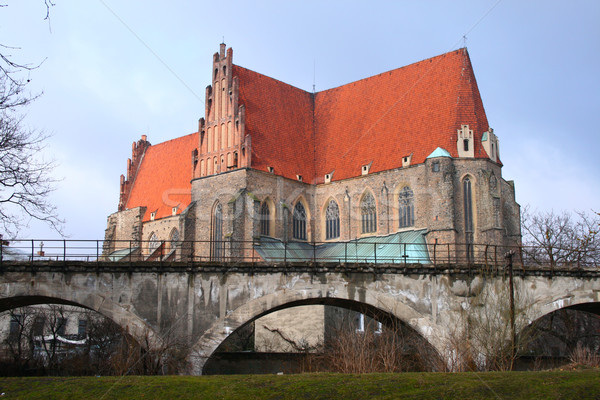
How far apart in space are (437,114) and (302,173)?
9666 mm

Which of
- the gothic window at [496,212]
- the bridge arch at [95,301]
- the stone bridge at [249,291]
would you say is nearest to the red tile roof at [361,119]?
the gothic window at [496,212]

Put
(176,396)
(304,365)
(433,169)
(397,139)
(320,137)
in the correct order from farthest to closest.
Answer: (320,137)
(397,139)
(433,169)
(304,365)
(176,396)

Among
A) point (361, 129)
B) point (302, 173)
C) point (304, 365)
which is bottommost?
point (304, 365)

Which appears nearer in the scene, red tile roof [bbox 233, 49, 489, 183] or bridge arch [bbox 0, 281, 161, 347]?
bridge arch [bbox 0, 281, 161, 347]

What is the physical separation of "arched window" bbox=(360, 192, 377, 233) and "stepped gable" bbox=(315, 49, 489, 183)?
5.71 ft

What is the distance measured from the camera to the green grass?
56.1 ft

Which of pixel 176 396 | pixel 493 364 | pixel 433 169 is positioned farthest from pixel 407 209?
pixel 176 396

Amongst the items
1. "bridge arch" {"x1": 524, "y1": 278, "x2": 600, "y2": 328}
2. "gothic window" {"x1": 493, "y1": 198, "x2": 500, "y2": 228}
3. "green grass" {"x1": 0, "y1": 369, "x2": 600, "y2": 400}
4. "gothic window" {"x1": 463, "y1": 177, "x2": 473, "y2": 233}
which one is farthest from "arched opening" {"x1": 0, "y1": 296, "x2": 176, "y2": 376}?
"gothic window" {"x1": 493, "y1": 198, "x2": 500, "y2": 228}

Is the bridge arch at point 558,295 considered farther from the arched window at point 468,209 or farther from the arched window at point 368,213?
the arched window at point 368,213

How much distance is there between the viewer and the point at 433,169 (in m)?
40.0

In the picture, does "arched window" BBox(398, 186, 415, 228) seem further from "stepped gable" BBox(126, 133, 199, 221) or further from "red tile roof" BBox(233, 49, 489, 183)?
"stepped gable" BBox(126, 133, 199, 221)

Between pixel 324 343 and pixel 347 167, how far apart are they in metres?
15.4

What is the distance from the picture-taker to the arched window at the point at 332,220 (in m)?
45.5

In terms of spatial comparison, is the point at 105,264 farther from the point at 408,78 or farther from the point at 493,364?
the point at 408,78
